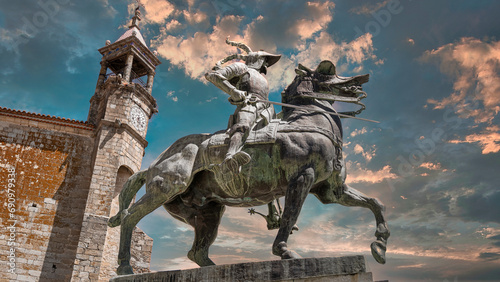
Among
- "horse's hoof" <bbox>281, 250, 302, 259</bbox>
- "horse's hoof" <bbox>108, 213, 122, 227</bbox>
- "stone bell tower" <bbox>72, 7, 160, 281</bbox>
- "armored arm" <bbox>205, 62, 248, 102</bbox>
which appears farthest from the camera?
"stone bell tower" <bbox>72, 7, 160, 281</bbox>

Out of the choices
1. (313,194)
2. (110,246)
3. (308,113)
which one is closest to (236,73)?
(308,113)

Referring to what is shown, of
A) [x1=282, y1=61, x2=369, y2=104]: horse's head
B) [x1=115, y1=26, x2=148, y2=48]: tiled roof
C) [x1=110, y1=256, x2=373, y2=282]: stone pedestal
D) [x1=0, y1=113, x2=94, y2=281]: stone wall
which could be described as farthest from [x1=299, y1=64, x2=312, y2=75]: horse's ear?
[x1=115, y1=26, x2=148, y2=48]: tiled roof

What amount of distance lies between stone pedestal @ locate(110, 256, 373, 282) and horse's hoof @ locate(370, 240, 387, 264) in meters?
0.87

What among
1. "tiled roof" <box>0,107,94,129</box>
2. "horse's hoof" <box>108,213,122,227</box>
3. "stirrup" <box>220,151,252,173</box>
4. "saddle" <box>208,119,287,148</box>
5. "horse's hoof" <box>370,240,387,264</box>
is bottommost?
"horse's hoof" <box>370,240,387,264</box>

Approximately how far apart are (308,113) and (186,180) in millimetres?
1898

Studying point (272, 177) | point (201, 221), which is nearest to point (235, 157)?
point (272, 177)

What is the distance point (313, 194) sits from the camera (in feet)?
18.2

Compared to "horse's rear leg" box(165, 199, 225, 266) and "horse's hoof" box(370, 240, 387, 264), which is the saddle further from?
"horse's hoof" box(370, 240, 387, 264)

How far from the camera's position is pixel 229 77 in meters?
5.68

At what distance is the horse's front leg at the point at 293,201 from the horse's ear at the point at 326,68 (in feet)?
5.57

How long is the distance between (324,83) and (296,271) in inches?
112

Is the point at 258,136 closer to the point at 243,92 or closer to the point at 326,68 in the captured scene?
A: the point at 243,92

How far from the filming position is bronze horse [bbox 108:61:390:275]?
16.0 ft

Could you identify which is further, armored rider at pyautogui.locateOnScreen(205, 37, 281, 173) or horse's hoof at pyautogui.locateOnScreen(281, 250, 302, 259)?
armored rider at pyautogui.locateOnScreen(205, 37, 281, 173)
